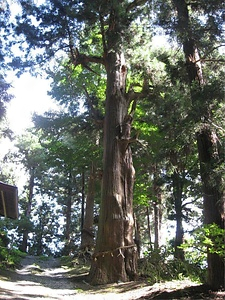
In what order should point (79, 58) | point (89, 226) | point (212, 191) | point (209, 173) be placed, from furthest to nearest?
point (89, 226) → point (79, 58) → point (212, 191) → point (209, 173)

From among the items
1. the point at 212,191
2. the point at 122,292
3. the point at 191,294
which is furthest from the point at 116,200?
the point at 191,294

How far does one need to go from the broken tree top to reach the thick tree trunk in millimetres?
2732

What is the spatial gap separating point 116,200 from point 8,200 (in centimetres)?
364

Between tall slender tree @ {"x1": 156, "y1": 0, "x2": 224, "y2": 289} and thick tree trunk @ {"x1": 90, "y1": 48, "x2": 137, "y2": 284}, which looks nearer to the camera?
tall slender tree @ {"x1": 156, "y1": 0, "x2": 224, "y2": 289}

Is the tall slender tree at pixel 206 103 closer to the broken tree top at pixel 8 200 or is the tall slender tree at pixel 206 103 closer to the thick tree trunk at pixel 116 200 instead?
the thick tree trunk at pixel 116 200

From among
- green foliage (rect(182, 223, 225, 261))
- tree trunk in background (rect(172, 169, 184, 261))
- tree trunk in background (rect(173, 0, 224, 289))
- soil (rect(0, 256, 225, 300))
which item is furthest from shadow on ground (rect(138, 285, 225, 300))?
tree trunk in background (rect(172, 169, 184, 261))

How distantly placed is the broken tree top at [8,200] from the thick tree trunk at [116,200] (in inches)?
108

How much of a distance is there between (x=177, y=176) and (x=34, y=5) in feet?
28.1

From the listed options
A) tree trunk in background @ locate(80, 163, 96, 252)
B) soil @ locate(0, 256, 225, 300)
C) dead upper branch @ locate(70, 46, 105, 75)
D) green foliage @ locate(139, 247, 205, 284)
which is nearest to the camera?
soil @ locate(0, 256, 225, 300)

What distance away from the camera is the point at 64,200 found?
30281mm

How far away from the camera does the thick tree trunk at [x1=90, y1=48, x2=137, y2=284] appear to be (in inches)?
323

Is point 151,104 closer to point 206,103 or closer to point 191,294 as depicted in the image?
point 206,103

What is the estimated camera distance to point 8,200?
9.75 metres

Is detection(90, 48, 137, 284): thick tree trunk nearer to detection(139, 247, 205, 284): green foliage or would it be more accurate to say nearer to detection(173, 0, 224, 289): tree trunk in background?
detection(139, 247, 205, 284): green foliage
